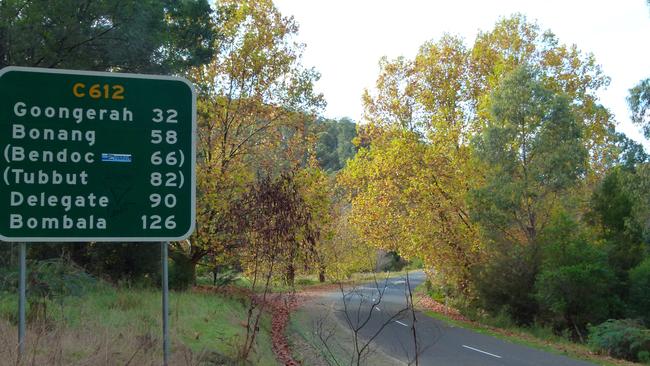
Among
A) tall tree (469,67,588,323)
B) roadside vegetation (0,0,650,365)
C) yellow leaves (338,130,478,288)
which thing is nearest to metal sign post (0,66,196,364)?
roadside vegetation (0,0,650,365)

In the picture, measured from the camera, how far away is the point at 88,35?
15.2 m

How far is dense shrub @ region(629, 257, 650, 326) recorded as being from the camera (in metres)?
24.8

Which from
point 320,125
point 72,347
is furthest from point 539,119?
point 72,347

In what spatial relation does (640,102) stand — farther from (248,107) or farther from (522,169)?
(248,107)

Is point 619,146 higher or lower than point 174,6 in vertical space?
lower

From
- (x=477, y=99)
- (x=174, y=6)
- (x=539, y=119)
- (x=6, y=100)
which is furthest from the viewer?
(x=477, y=99)

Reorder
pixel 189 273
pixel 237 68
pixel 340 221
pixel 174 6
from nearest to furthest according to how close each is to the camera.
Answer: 1. pixel 174 6
2. pixel 189 273
3. pixel 237 68
4. pixel 340 221

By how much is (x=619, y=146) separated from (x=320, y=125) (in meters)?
16.5

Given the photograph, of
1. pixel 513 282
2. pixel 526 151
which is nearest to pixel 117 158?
pixel 513 282

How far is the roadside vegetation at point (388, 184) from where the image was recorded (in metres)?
14.3

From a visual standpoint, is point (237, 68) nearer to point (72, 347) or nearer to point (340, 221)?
point (72, 347)

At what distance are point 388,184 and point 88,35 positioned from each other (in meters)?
18.4

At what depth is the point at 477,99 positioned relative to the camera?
107ft

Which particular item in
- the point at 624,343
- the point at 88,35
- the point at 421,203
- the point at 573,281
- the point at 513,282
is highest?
the point at 88,35
